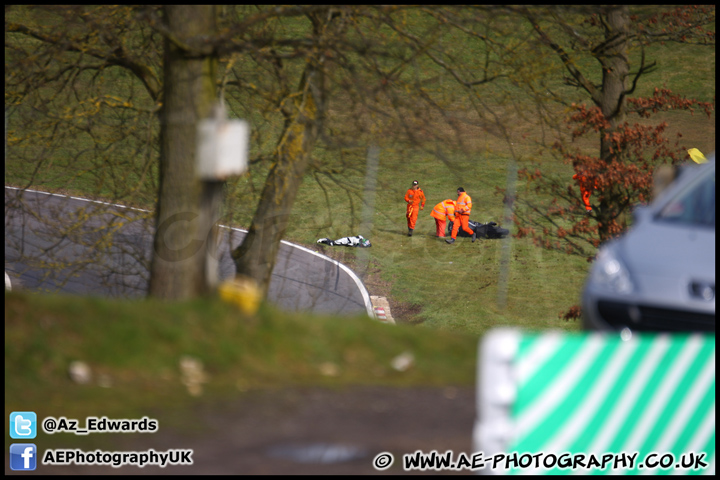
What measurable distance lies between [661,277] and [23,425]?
4169 millimetres

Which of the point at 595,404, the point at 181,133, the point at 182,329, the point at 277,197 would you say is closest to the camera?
the point at 595,404

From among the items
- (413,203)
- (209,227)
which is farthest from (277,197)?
(413,203)

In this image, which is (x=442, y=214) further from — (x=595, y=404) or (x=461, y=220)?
(x=595, y=404)

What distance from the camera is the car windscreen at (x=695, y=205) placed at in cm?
602

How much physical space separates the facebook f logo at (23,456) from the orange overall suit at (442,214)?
65.6ft

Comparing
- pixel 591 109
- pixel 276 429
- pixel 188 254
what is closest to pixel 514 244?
pixel 591 109

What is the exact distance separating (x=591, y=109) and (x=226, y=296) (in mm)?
8786

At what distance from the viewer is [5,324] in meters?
5.71

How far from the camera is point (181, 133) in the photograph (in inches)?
282

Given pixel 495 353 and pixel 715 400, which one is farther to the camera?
pixel 715 400

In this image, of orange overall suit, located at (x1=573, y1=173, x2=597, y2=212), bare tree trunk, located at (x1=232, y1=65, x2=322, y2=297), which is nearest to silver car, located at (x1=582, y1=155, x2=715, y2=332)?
bare tree trunk, located at (x1=232, y1=65, x2=322, y2=297)

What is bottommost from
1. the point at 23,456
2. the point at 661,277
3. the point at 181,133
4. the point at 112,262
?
the point at 112,262

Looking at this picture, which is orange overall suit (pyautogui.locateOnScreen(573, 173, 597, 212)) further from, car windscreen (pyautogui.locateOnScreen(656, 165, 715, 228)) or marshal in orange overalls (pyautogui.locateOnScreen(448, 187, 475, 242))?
marshal in orange overalls (pyautogui.locateOnScreen(448, 187, 475, 242))

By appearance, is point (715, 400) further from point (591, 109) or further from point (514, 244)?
point (514, 244)
